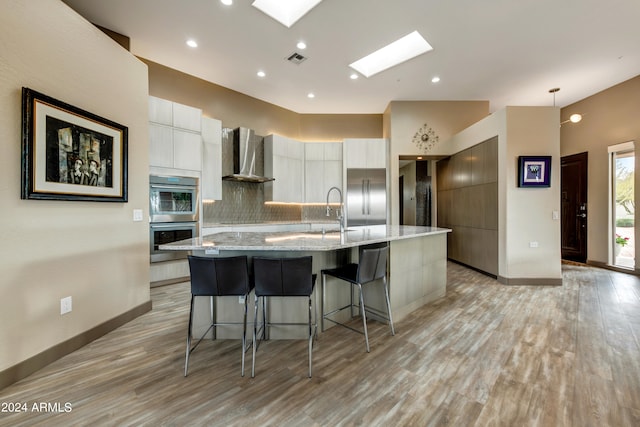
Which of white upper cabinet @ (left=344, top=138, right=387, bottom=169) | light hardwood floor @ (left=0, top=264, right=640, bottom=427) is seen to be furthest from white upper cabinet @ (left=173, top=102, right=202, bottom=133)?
white upper cabinet @ (left=344, top=138, right=387, bottom=169)

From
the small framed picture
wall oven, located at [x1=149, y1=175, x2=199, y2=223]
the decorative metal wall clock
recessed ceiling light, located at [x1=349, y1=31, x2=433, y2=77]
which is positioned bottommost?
wall oven, located at [x1=149, y1=175, x2=199, y2=223]

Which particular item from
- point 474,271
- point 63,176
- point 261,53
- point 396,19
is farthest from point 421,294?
point 261,53

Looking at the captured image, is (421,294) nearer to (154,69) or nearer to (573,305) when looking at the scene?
(573,305)

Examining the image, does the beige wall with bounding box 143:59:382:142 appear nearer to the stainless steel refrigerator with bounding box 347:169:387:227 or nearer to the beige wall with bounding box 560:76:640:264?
the stainless steel refrigerator with bounding box 347:169:387:227

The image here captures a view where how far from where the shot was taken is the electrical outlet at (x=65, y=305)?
81.1 inches

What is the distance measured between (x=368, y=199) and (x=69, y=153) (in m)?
4.61

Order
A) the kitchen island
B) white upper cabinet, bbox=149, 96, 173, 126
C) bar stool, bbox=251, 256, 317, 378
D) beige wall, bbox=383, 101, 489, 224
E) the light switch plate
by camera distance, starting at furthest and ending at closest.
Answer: beige wall, bbox=383, 101, 489, 224
white upper cabinet, bbox=149, 96, 173, 126
the light switch plate
the kitchen island
bar stool, bbox=251, 256, 317, 378

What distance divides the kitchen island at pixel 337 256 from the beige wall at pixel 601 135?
4.27 m

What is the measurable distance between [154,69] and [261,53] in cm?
174

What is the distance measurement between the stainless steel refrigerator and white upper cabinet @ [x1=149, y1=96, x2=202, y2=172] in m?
3.05

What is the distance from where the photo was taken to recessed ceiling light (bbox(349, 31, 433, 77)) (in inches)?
141

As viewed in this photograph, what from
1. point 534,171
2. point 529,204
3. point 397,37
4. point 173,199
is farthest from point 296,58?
point 529,204

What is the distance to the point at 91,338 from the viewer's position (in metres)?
2.28

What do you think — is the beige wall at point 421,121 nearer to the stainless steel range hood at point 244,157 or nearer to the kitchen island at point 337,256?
the kitchen island at point 337,256
